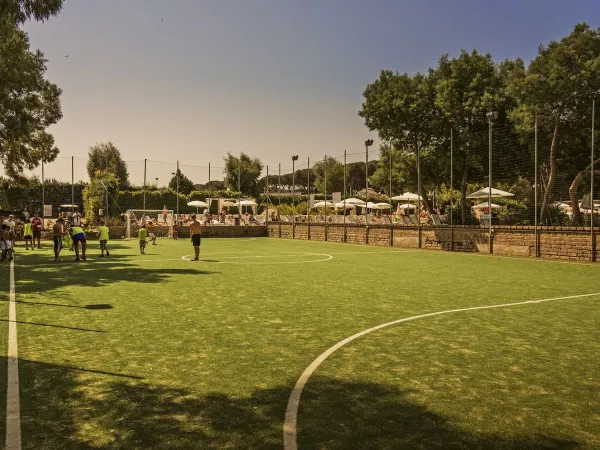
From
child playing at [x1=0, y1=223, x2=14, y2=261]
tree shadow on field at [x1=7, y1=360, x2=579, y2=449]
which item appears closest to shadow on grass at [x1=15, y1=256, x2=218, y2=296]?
child playing at [x1=0, y1=223, x2=14, y2=261]

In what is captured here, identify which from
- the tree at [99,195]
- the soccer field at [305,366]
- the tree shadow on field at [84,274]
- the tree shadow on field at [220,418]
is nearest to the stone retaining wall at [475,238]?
the soccer field at [305,366]

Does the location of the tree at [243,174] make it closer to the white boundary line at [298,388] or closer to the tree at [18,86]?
the tree at [18,86]

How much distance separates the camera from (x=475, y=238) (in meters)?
25.0

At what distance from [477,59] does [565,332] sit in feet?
91.3

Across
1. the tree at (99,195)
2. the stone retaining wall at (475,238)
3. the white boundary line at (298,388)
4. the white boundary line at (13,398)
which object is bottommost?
the white boundary line at (298,388)

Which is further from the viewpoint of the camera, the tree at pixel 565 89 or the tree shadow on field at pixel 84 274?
the tree at pixel 565 89

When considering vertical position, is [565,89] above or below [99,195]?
above

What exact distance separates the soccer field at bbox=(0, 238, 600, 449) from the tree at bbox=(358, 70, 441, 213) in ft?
72.7

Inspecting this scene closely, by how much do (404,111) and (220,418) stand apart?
3139 cm

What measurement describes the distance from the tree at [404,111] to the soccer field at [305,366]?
22.2 m

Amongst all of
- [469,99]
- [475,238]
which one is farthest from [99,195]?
[475,238]

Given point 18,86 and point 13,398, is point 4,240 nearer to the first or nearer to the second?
point 18,86

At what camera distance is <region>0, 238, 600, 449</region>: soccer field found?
4.43 m

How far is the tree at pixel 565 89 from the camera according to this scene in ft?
80.1
